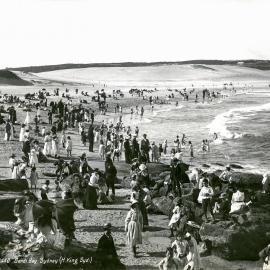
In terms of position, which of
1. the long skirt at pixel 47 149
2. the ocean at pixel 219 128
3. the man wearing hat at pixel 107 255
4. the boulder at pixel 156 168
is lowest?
the ocean at pixel 219 128

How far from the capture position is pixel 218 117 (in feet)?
227

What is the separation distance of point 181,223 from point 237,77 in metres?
173

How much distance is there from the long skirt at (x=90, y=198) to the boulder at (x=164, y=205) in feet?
7.79

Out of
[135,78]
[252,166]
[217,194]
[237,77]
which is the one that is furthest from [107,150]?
[237,77]

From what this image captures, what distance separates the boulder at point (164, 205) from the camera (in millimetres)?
19812

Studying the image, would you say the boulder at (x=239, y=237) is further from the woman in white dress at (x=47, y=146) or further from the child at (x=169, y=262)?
the woman in white dress at (x=47, y=146)

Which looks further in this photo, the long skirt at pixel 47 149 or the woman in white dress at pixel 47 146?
the long skirt at pixel 47 149

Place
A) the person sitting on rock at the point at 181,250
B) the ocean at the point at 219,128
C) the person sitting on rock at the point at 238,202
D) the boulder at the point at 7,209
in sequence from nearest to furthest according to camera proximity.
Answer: the person sitting on rock at the point at 181,250 < the boulder at the point at 7,209 < the person sitting on rock at the point at 238,202 < the ocean at the point at 219,128

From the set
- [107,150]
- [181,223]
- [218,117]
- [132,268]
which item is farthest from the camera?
[218,117]

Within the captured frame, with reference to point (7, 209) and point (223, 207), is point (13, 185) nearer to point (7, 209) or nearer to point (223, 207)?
point (7, 209)

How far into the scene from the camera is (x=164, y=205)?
20.1 m

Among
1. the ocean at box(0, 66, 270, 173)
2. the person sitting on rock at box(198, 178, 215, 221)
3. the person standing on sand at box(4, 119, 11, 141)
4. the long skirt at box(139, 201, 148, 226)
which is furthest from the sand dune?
the long skirt at box(139, 201, 148, 226)

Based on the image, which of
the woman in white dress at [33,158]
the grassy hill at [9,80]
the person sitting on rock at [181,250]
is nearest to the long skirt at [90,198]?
the person sitting on rock at [181,250]

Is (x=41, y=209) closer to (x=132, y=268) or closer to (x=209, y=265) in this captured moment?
(x=132, y=268)
